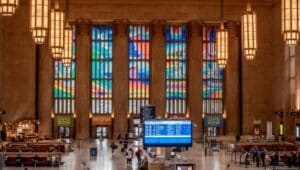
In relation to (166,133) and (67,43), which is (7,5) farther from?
(67,43)

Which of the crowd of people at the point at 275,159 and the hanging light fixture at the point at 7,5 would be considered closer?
the hanging light fixture at the point at 7,5

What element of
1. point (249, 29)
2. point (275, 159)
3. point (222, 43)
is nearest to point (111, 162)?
point (275, 159)

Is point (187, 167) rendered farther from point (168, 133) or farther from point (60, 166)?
point (60, 166)

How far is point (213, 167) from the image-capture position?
37.9 meters

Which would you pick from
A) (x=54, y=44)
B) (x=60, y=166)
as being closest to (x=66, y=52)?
(x=54, y=44)

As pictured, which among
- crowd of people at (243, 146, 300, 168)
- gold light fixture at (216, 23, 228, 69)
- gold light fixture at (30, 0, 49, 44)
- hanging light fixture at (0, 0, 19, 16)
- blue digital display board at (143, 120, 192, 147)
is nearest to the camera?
blue digital display board at (143, 120, 192, 147)

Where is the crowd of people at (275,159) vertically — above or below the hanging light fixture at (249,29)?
below

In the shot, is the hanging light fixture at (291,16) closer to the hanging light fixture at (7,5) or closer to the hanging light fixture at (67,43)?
the hanging light fixture at (7,5)

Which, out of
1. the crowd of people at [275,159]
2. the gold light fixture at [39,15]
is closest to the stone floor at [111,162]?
the crowd of people at [275,159]

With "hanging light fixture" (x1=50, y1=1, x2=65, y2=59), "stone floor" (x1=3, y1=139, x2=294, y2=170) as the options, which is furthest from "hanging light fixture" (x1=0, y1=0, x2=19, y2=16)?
"stone floor" (x1=3, y1=139, x2=294, y2=170)

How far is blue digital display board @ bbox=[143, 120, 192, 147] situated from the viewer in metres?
27.0

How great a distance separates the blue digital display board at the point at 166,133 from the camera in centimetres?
2700

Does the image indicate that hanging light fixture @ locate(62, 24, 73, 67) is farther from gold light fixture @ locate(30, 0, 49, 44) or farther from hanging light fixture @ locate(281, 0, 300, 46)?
hanging light fixture @ locate(281, 0, 300, 46)

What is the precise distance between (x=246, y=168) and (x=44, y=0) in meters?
14.3
